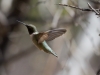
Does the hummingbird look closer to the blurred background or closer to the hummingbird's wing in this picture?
the hummingbird's wing

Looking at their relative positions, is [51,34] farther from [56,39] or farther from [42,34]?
[56,39]

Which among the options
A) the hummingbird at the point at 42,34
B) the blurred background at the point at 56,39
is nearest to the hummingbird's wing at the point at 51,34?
the hummingbird at the point at 42,34

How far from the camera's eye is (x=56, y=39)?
1.42 metres

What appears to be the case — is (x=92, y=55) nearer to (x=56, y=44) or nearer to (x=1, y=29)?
(x=56, y=44)

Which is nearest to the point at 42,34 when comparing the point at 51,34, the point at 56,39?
the point at 51,34

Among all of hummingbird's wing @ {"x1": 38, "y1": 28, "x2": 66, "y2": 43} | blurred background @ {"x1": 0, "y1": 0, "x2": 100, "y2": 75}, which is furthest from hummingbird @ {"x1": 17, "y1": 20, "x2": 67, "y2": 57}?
blurred background @ {"x1": 0, "y1": 0, "x2": 100, "y2": 75}

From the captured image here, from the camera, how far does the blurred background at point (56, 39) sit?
122 centimetres

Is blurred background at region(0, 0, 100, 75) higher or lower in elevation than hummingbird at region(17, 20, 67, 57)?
lower

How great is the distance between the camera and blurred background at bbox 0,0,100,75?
1.22m

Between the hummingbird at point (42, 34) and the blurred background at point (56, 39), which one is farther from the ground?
the hummingbird at point (42, 34)

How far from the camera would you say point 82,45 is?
143cm

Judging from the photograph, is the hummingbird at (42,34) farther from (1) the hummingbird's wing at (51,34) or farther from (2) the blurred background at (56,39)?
(2) the blurred background at (56,39)

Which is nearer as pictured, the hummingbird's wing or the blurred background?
the hummingbird's wing

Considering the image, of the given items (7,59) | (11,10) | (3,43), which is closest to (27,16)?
(11,10)
